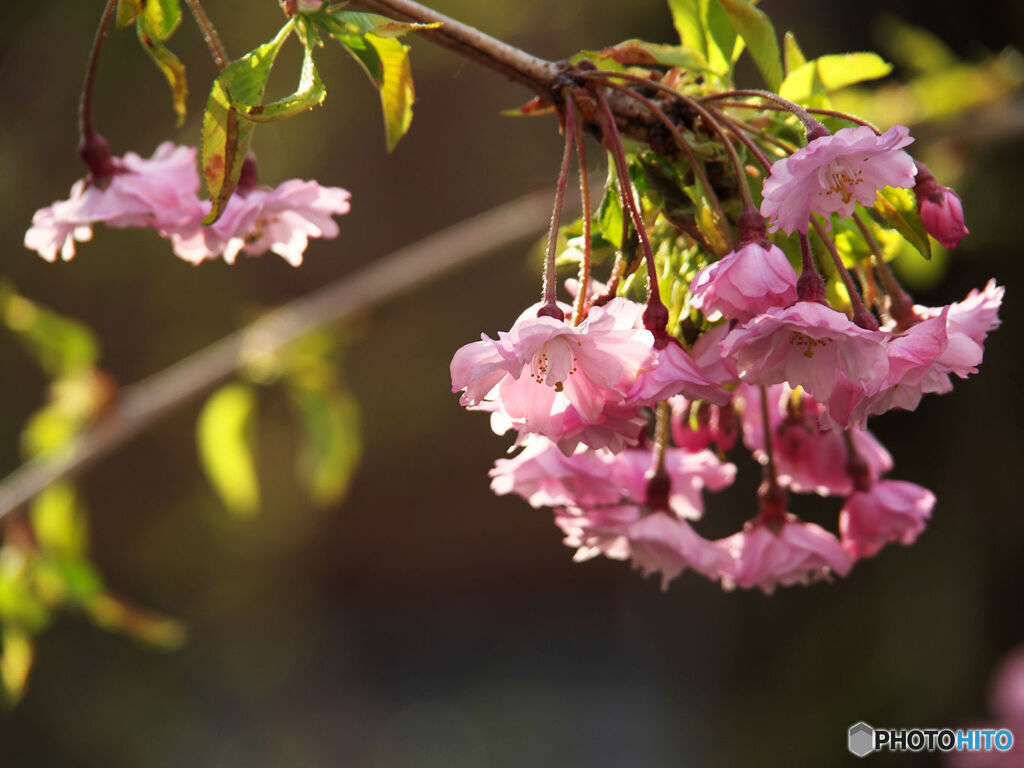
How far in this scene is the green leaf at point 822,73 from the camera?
541mm

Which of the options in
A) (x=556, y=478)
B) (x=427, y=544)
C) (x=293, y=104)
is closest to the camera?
(x=293, y=104)

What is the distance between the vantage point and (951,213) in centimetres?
42

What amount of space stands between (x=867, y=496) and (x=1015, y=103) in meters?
1.15

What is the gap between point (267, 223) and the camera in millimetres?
528

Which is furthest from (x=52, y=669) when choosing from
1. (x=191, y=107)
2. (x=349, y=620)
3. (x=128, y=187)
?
(x=128, y=187)

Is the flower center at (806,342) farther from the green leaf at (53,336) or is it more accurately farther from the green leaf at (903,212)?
the green leaf at (53,336)

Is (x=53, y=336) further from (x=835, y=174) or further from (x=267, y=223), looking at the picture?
(x=835, y=174)

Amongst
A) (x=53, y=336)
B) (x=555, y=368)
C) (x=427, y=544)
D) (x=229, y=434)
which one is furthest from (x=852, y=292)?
(x=427, y=544)

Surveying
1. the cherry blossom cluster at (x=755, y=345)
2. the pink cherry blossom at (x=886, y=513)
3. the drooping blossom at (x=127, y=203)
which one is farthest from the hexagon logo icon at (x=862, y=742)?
the drooping blossom at (x=127, y=203)

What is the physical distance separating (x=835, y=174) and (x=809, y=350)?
7 cm

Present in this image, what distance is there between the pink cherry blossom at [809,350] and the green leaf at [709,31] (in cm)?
23

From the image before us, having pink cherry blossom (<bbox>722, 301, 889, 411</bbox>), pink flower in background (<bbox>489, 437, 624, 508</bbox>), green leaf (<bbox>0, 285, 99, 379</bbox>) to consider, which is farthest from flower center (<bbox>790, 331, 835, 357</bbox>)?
green leaf (<bbox>0, 285, 99, 379</bbox>)

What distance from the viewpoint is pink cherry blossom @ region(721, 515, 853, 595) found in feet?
1.72

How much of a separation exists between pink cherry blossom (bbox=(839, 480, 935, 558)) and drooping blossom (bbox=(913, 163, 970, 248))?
0.18 m
